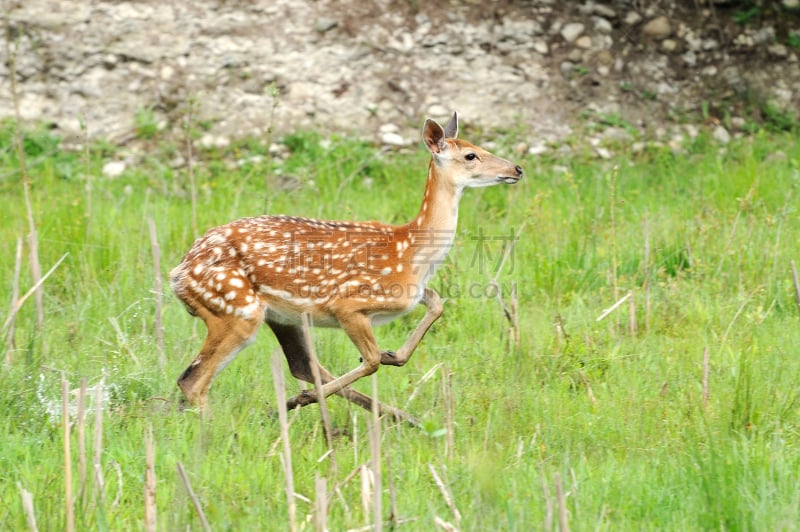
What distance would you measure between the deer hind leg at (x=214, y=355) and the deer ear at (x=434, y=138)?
149cm

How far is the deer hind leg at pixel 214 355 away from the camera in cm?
605

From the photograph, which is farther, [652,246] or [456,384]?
[652,246]

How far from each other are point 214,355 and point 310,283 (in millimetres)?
639

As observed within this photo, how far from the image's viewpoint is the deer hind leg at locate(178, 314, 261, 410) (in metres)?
6.05

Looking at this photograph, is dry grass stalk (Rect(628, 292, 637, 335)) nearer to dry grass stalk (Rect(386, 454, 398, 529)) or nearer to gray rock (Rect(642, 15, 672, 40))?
dry grass stalk (Rect(386, 454, 398, 529))

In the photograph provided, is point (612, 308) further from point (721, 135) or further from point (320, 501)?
point (721, 135)

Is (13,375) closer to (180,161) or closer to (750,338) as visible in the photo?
(750,338)

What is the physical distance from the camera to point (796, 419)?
19.4 feet

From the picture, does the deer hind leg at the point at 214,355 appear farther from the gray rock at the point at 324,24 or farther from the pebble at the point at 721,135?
the pebble at the point at 721,135

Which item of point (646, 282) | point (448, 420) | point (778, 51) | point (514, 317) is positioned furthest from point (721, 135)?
point (448, 420)

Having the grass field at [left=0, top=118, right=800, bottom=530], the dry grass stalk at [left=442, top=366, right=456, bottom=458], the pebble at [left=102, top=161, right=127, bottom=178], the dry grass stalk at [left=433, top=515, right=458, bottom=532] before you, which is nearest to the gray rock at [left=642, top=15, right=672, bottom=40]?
the grass field at [left=0, top=118, right=800, bottom=530]

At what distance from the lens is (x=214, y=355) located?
19.9 ft

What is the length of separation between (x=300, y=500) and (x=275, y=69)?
6.88 m

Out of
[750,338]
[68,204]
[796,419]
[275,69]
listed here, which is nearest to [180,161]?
[275,69]
